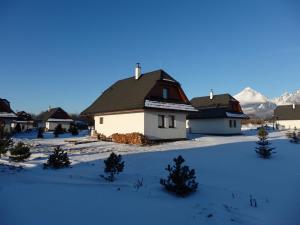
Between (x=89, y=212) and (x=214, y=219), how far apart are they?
10.3ft

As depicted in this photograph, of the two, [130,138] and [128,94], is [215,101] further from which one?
[130,138]

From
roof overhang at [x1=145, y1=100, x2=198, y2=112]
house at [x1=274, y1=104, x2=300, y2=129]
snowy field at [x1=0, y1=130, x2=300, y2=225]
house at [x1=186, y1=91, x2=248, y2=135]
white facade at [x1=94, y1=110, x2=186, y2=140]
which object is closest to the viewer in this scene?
snowy field at [x1=0, y1=130, x2=300, y2=225]

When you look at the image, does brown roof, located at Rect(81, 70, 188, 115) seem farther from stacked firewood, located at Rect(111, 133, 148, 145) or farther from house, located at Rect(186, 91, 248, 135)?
house, located at Rect(186, 91, 248, 135)

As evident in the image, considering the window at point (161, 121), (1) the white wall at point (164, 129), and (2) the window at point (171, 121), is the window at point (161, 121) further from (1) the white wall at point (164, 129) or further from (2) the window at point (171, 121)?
(2) the window at point (171, 121)

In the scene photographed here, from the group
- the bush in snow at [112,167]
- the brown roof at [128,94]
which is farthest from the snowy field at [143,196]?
the brown roof at [128,94]

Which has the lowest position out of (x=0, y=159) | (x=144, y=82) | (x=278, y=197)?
(x=278, y=197)

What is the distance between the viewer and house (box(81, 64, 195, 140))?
912 inches

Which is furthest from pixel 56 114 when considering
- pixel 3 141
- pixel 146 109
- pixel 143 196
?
pixel 143 196

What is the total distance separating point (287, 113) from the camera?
65.1 m

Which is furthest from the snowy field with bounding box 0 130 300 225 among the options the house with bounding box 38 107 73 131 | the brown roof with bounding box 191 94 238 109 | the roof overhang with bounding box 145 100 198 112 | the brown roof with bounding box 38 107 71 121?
the brown roof with bounding box 38 107 71 121

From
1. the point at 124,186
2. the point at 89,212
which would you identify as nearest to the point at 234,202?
the point at 124,186

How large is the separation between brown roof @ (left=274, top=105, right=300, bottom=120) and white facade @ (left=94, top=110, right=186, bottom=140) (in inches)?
1885

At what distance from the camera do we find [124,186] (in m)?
9.40

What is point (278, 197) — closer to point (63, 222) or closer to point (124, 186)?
point (124, 186)
